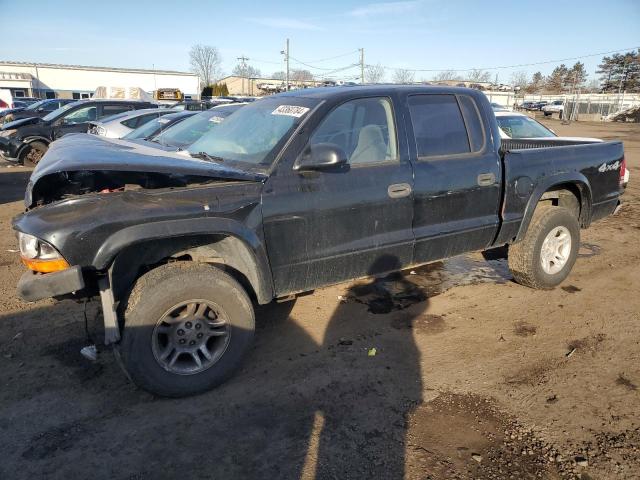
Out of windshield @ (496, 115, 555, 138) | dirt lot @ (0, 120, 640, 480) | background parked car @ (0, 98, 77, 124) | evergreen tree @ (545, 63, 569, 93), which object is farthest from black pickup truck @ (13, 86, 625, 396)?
evergreen tree @ (545, 63, 569, 93)

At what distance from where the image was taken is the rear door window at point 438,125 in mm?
3783

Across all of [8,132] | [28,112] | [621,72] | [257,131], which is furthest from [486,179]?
[621,72]

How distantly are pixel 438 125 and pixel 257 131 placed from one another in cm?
150

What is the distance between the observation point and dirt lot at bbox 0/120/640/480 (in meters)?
2.52

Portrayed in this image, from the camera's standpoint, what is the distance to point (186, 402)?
3.05m

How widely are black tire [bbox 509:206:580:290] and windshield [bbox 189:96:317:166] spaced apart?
2.57 meters

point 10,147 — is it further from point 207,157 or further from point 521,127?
point 521,127

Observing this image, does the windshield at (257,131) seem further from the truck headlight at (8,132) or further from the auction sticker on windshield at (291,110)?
the truck headlight at (8,132)

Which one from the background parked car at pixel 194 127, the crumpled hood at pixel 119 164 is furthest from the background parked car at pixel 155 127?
the crumpled hood at pixel 119 164

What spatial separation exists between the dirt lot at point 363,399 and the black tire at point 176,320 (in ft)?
0.52

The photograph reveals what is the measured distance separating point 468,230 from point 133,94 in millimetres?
25505

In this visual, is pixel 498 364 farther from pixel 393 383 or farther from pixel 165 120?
pixel 165 120

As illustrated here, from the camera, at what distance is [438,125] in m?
3.93

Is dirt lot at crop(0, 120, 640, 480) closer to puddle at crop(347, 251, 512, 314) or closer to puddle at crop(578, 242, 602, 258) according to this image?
puddle at crop(347, 251, 512, 314)
